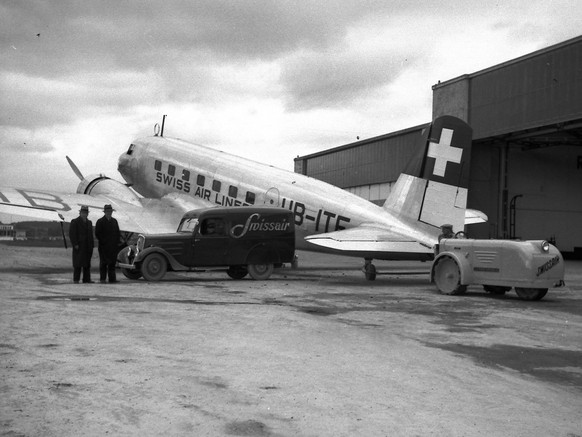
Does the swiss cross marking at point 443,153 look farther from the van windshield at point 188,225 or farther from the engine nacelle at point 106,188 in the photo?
the engine nacelle at point 106,188

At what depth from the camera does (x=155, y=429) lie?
464 cm

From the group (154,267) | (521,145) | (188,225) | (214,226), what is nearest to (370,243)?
(214,226)

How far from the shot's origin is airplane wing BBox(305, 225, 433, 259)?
17.2m

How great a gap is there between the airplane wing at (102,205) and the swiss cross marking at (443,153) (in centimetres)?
893

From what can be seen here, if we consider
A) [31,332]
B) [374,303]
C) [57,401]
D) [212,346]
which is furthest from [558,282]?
[57,401]

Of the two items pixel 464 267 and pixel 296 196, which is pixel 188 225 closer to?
pixel 296 196

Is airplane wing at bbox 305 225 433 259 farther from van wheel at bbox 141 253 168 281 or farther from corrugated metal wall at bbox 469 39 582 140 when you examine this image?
corrugated metal wall at bbox 469 39 582 140

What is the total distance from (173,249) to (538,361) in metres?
12.0

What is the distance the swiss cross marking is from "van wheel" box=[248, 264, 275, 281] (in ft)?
18.4

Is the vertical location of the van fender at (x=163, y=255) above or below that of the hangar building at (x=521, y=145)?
below

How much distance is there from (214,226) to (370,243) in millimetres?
4434

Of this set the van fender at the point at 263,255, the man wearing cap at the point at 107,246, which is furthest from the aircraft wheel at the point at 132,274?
the van fender at the point at 263,255

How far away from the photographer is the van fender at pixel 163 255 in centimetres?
1752

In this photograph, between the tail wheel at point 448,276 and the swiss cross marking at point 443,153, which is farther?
the swiss cross marking at point 443,153
